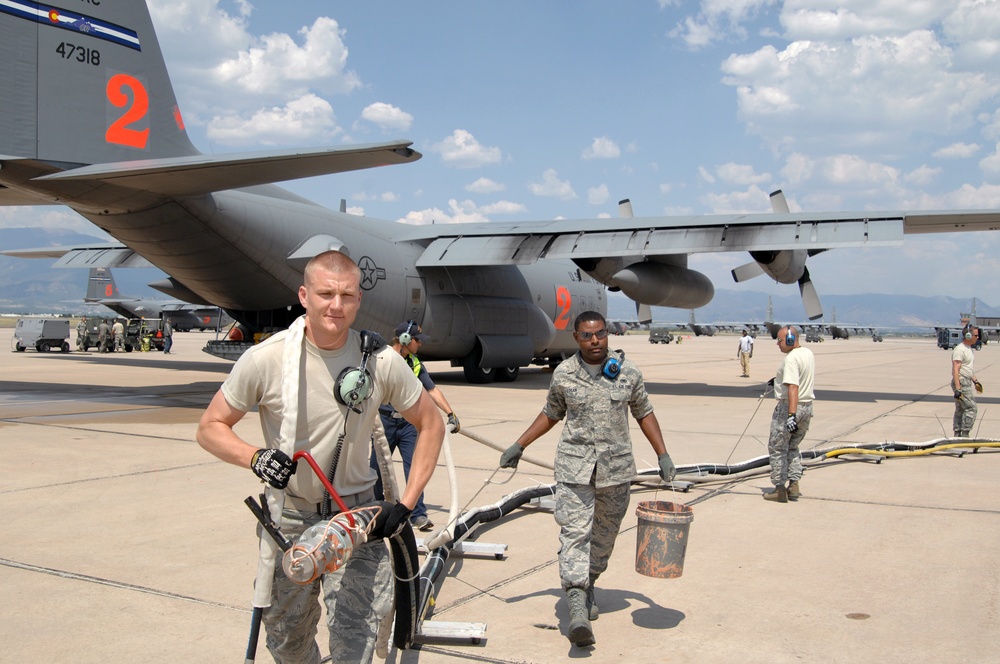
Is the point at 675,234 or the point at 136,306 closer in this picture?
the point at 675,234

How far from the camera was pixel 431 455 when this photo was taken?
331 cm

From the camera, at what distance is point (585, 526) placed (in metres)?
4.75

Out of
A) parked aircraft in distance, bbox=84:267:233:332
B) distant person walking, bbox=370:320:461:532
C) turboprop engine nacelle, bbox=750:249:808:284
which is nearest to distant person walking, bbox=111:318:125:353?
parked aircraft in distance, bbox=84:267:233:332

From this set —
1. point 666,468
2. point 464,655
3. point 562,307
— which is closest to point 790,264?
point 562,307

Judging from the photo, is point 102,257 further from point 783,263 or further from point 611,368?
point 611,368

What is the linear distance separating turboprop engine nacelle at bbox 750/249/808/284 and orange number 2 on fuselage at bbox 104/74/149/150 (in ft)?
41.8

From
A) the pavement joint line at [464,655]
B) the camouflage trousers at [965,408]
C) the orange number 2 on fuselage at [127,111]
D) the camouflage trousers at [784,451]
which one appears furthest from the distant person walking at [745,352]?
the pavement joint line at [464,655]

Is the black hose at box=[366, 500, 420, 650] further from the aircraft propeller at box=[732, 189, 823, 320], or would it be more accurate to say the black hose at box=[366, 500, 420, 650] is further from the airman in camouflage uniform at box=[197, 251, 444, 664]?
the aircraft propeller at box=[732, 189, 823, 320]

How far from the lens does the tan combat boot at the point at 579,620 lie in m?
4.30

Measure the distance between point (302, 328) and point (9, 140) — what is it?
37.9 ft

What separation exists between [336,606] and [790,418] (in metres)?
5.97

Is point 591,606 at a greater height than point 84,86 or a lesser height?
lesser

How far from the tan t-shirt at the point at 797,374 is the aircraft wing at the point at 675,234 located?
9685mm

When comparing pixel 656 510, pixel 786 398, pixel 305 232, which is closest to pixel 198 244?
pixel 305 232
